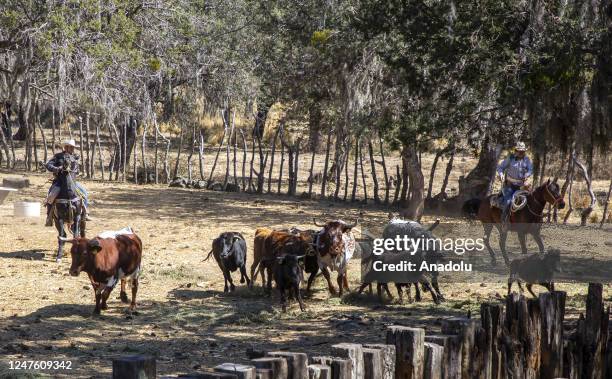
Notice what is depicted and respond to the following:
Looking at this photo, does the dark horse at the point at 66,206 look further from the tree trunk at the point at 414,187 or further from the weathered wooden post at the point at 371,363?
the weathered wooden post at the point at 371,363

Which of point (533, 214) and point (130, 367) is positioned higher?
point (533, 214)

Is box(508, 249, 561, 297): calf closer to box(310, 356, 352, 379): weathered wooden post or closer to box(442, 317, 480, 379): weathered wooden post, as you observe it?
box(442, 317, 480, 379): weathered wooden post

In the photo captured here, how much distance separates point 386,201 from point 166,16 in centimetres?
750

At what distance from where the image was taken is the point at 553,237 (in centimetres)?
2095

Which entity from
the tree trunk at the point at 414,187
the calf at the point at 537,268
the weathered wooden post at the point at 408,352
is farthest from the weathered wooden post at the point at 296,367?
the tree trunk at the point at 414,187

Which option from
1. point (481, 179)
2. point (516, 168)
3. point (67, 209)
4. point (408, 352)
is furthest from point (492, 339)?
point (481, 179)

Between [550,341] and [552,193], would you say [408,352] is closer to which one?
[550,341]

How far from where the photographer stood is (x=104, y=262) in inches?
504

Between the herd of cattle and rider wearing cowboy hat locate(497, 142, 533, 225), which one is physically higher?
rider wearing cowboy hat locate(497, 142, 533, 225)

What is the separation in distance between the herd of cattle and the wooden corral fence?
5.79 m

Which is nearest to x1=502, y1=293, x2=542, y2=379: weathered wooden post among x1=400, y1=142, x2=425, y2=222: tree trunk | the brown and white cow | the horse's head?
the brown and white cow

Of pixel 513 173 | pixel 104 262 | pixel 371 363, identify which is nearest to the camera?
pixel 371 363

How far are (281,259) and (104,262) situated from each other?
2.30 m

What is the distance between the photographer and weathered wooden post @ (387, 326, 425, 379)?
6098 mm
